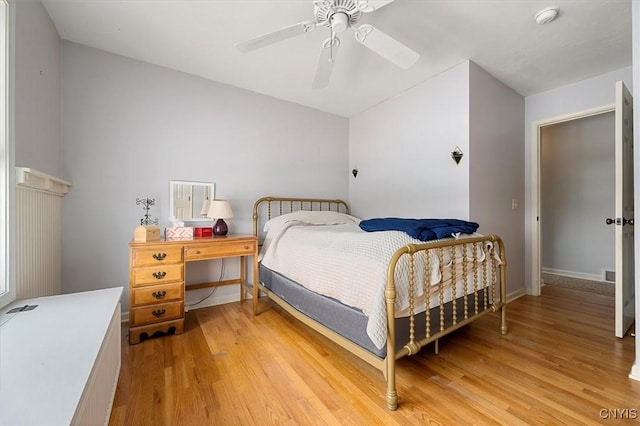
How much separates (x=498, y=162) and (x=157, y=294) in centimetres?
355

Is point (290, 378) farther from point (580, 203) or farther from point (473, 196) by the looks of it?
point (580, 203)

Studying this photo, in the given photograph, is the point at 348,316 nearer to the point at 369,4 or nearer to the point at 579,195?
the point at 369,4

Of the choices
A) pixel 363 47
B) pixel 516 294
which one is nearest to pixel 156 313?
pixel 363 47

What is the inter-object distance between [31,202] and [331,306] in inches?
78.0

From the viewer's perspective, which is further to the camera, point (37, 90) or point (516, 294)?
point (516, 294)

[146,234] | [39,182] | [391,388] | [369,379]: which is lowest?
[369,379]

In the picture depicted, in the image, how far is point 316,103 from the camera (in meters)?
3.48

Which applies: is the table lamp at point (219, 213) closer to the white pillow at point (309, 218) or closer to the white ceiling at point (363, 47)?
the white pillow at point (309, 218)

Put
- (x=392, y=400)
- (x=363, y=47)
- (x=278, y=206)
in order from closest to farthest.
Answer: (x=392, y=400), (x=363, y=47), (x=278, y=206)

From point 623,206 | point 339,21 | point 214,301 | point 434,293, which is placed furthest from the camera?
point 214,301

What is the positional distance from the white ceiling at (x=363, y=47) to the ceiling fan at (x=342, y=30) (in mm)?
398

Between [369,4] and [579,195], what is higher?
[369,4]

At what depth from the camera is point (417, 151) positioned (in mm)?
2973

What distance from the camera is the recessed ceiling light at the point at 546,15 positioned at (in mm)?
1864
